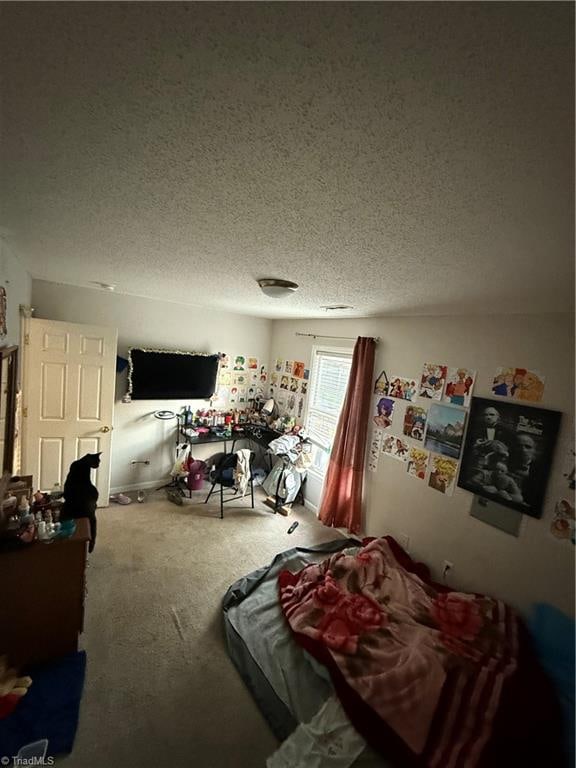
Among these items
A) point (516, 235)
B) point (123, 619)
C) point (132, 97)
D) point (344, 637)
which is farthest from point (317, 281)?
point (123, 619)

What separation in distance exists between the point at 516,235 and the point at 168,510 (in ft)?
12.3

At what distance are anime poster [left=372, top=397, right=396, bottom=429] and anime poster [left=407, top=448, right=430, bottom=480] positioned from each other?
0.35m

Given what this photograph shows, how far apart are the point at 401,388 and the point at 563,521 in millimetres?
1414

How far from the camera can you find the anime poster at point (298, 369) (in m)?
4.19

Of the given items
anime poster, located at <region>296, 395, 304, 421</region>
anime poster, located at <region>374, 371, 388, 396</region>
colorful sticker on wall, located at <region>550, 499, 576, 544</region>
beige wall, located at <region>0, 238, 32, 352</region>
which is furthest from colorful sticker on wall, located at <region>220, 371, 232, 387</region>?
colorful sticker on wall, located at <region>550, 499, 576, 544</region>

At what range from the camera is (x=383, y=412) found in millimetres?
3078

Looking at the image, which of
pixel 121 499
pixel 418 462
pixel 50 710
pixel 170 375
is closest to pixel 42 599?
pixel 50 710

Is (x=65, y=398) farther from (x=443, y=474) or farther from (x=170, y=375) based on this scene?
(x=443, y=474)

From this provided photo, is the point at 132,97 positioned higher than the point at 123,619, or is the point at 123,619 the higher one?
the point at 132,97

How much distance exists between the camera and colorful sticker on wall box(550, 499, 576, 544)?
6.12ft

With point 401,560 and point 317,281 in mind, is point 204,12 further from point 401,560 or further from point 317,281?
point 401,560

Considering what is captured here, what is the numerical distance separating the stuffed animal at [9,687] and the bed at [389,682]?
107 cm

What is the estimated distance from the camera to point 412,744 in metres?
1.47

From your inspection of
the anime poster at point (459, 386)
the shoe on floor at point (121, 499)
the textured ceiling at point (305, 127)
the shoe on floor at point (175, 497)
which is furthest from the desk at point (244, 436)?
the textured ceiling at point (305, 127)
